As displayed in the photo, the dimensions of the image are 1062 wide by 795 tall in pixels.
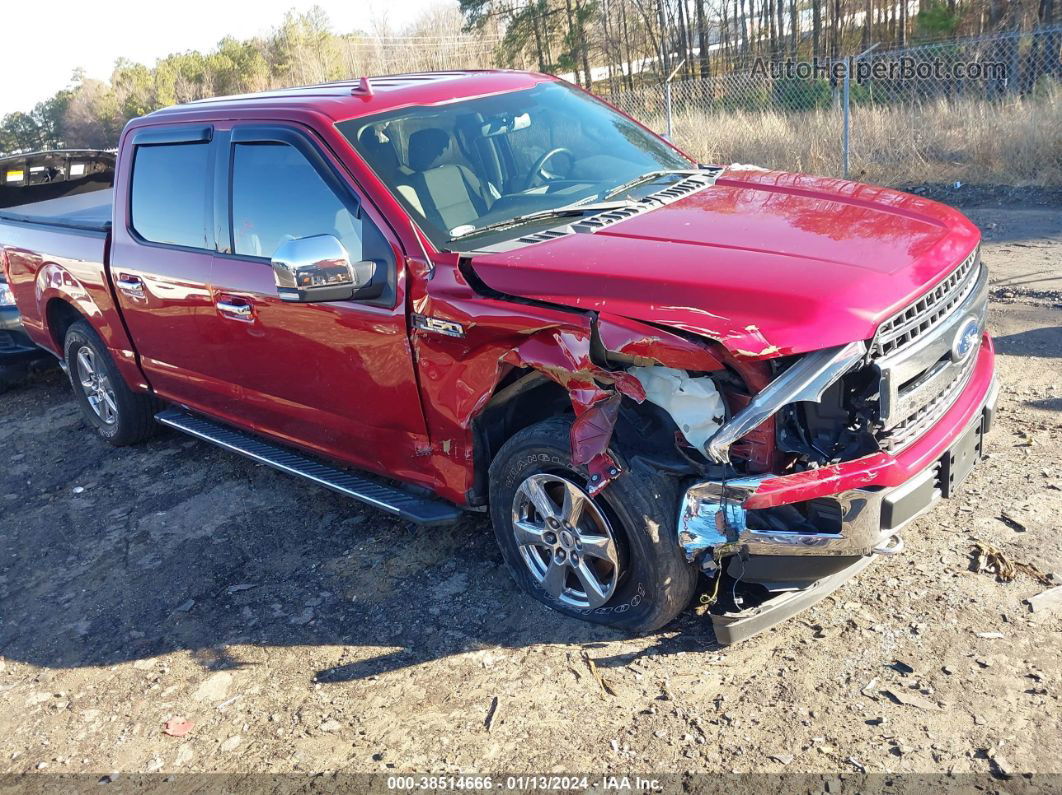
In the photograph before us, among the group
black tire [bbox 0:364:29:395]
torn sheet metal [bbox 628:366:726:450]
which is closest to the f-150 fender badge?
torn sheet metal [bbox 628:366:726:450]

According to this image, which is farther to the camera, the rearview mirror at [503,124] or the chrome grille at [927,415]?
the rearview mirror at [503,124]

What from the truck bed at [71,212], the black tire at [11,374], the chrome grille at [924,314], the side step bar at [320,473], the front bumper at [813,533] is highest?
the truck bed at [71,212]

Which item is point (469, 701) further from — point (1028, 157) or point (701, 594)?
point (1028, 157)

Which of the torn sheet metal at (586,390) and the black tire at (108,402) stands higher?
the torn sheet metal at (586,390)

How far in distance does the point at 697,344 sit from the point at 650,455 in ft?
1.59

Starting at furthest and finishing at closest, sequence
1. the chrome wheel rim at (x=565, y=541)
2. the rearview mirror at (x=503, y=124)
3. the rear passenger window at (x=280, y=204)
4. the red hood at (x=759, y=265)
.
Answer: the rearview mirror at (x=503, y=124), the rear passenger window at (x=280, y=204), the chrome wheel rim at (x=565, y=541), the red hood at (x=759, y=265)

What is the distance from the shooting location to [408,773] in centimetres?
295

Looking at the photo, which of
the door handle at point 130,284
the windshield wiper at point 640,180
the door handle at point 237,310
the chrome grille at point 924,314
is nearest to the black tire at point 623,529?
the chrome grille at point 924,314

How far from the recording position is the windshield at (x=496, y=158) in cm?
380

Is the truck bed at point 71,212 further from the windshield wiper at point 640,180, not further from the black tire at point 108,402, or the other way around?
the windshield wiper at point 640,180

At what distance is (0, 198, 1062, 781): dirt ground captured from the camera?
290 centimetres

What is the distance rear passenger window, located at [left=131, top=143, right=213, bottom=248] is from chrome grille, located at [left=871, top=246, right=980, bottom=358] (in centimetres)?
326

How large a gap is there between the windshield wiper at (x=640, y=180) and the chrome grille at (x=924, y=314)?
146 centimetres
